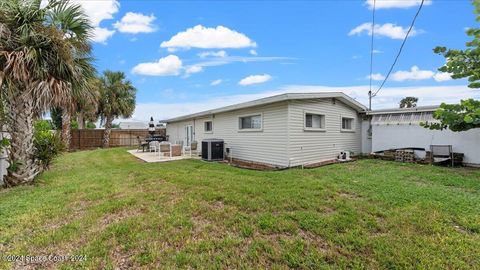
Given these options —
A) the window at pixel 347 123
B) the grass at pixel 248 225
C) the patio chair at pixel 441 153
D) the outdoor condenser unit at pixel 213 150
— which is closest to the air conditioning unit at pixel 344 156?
the window at pixel 347 123

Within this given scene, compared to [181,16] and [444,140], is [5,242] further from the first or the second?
[444,140]

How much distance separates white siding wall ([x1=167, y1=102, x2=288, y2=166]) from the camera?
9.38 metres

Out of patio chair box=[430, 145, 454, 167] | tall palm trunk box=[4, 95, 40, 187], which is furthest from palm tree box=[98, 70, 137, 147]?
patio chair box=[430, 145, 454, 167]

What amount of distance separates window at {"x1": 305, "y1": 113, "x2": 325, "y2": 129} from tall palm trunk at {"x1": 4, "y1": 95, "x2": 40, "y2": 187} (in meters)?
8.97

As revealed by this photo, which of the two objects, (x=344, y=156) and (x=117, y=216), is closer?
(x=117, y=216)

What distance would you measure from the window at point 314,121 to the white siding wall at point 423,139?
11.3ft

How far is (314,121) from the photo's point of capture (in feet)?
34.6

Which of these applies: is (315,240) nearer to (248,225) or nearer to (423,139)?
(248,225)

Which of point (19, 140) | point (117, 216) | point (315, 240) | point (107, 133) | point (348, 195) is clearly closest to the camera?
point (315, 240)

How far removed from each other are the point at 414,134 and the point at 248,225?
10.6 meters

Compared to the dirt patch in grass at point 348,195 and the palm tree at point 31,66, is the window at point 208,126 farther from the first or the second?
the dirt patch in grass at point 348,195

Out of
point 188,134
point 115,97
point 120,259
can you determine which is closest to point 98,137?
point 115,97

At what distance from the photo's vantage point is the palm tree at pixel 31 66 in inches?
232

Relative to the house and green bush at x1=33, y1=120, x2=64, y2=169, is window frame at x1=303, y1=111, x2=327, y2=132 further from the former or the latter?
green bush at x1=33, y1=120, x2=64, y2=169
